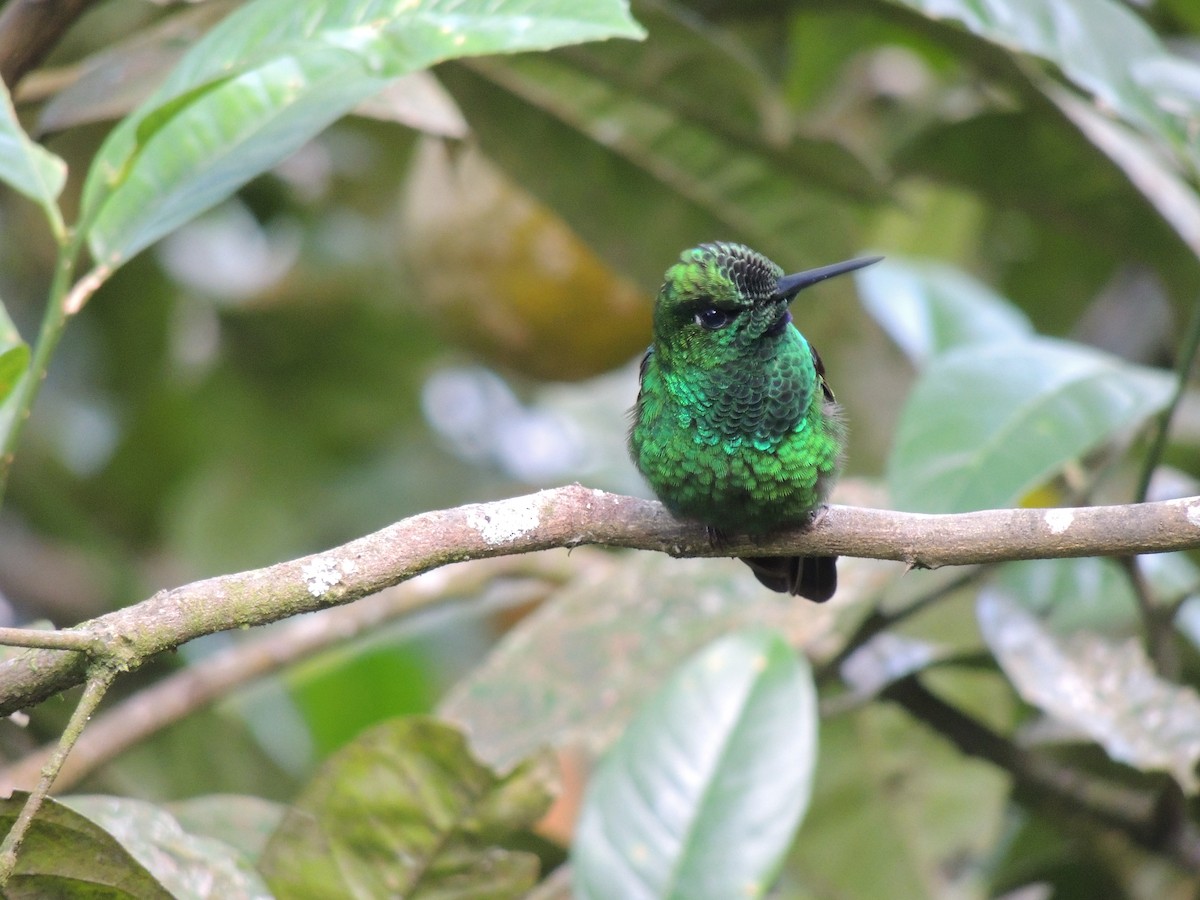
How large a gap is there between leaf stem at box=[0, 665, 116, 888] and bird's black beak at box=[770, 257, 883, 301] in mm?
1235

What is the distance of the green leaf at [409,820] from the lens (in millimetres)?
1974

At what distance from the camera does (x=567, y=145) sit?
10.9 feet

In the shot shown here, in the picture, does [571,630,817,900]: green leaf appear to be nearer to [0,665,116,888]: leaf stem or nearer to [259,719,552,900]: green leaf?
[259,719,552,900]: green leaf

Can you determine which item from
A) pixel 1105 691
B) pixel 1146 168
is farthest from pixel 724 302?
pixel 1146 168

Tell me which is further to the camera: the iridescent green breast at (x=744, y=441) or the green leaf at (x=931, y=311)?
the green leaf at (x=931, y=311)

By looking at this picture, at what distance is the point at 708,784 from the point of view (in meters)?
2.17

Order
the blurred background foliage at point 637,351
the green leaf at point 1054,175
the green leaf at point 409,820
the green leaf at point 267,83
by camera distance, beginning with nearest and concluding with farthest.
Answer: the green leaf at point 267,83, the green leaf at point 409,820, the blurred background foliage at point 637,351, the green leaf at point 1054,175

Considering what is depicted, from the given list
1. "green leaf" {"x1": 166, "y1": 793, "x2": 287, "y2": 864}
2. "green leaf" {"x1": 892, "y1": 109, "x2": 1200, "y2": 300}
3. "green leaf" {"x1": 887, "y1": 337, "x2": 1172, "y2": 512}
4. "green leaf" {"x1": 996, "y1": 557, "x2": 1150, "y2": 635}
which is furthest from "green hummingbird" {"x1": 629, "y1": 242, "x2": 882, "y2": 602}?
"green leaf" {"x1": 892, "y1": 109, "x2": 1200, "y2": 300}

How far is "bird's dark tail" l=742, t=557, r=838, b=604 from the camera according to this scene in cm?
243

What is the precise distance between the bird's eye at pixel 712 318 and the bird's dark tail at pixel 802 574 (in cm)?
43

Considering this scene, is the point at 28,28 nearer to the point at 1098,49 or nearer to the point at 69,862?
the point at 69,862

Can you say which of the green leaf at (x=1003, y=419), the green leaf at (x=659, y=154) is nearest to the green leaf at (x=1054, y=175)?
the green leaf at (x=659, y=154)

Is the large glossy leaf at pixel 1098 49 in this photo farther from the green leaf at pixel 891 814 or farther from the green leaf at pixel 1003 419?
the green leaf at pixel 891 814

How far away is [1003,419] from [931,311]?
86 centimetres
